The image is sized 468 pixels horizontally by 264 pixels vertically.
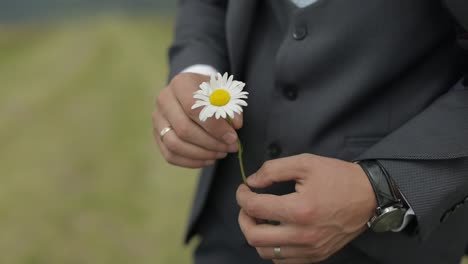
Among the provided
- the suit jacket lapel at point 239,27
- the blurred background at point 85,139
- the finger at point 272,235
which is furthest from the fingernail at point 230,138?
the blurred background at point 85,139

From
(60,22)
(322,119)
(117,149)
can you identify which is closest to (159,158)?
(117,149)

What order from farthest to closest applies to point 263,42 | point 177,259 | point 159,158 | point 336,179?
point 159,158
point 177,259
point 263,42
point 336,179

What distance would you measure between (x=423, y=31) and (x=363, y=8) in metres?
0.09

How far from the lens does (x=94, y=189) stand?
7.03ft

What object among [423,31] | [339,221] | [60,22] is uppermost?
[423,31]

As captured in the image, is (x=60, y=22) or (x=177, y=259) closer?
(x=177, y=259)

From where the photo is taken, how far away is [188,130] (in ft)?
2.34

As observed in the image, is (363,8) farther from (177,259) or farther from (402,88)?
(177,259)

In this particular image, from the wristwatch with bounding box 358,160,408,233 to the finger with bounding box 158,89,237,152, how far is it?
0.59 ft

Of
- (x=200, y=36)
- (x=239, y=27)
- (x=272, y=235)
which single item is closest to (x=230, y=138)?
(x=272, y=235)

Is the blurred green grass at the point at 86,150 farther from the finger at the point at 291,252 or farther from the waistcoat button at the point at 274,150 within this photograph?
the finger at the point at 291,252

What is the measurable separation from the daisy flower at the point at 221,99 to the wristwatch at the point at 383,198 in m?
0.19

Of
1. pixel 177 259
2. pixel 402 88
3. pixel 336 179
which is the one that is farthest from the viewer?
pixel 177 259

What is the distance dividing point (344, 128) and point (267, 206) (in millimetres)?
209
